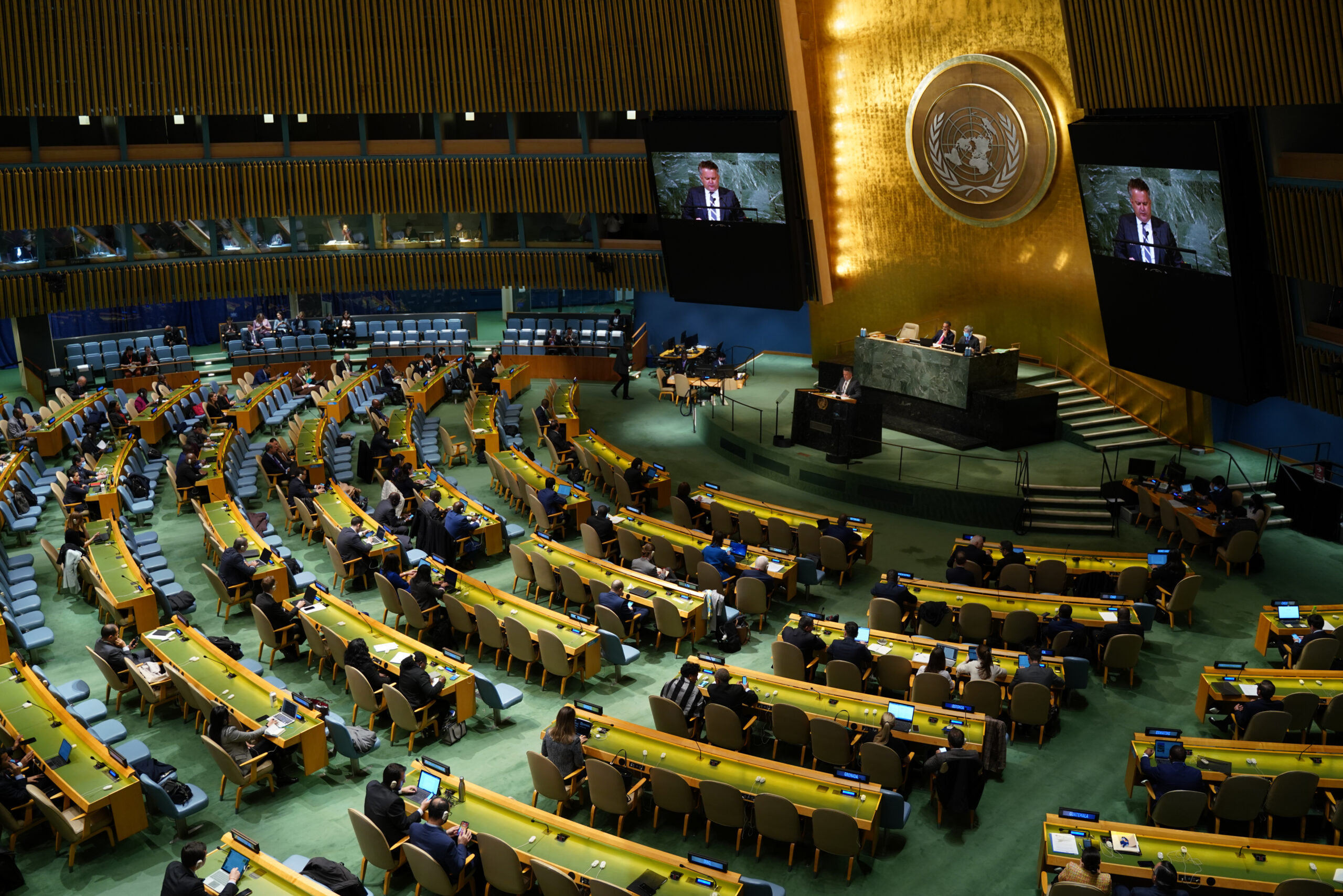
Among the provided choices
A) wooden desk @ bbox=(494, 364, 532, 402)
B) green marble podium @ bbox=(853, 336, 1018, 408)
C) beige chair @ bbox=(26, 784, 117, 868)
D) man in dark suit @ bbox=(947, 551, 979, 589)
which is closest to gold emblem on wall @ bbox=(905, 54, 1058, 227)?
green marble podium @ bbox=(853, 336, 1018, 408)

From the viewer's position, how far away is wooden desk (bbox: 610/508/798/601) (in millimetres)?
14453

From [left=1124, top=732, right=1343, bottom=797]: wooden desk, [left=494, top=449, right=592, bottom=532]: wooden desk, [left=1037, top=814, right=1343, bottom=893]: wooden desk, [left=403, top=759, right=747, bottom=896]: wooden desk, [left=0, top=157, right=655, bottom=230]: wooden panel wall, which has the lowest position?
[left=1037, top=814, right=1343, bottom=893]: wooden desk

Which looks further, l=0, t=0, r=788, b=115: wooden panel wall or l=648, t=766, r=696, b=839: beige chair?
l=0, t=0, r=788, b=115: wooden panel wall

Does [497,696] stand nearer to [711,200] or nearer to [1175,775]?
[1175,775]

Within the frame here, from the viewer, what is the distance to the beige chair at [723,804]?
917cm

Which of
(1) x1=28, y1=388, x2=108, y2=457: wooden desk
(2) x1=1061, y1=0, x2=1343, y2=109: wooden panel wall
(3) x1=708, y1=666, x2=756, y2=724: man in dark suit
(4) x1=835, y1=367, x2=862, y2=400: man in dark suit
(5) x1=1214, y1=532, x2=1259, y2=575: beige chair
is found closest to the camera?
(3) x1=708, y1=666, x2=756, y2=724: man in dark suit

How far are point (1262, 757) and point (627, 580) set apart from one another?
7.37 meters

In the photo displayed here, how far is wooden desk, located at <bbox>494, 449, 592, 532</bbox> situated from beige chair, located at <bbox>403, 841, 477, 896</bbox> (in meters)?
8.49

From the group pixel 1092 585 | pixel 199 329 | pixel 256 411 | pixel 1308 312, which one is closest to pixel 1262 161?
pixel 1308 312

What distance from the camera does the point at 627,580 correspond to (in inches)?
554

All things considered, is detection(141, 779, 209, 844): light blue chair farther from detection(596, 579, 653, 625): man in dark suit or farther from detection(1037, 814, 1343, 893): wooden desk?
detection(1037, 814, 1343, 893): wooden desk

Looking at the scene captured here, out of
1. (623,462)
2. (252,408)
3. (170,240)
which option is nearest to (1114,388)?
(623,462)

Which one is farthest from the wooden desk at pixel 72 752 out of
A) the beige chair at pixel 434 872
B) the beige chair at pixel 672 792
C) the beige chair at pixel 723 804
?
the beige chair at pixel 723 804

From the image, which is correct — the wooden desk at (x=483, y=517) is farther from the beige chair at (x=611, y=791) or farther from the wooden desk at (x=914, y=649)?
the beige chair at (x=611, y=791)
